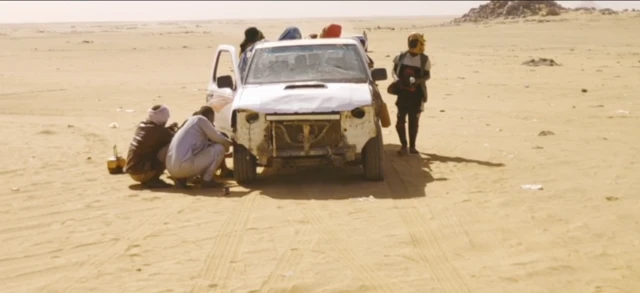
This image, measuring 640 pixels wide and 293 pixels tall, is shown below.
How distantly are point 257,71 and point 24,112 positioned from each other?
9621 mm

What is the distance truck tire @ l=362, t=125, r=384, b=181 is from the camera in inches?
395

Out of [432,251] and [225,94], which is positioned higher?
[225,94]

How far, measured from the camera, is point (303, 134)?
32.1 ft

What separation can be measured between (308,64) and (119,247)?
13.6 feet

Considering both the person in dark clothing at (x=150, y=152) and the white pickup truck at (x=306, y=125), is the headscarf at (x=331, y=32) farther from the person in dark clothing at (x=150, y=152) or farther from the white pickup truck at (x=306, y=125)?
the person in dark clothing at (x=150, y=152)

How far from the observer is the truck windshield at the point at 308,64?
10.7 metres

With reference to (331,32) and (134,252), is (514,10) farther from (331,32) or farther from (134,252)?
(134,252)

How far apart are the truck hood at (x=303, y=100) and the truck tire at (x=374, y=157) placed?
1.52 ft

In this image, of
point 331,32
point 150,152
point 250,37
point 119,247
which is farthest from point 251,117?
point 331,32

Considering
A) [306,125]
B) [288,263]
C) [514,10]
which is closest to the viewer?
[288,263]

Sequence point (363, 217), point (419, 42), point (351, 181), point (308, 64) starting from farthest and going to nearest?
1. point (419, 42)
2. point (308, 64)
3. point (351, 181)
4. point (363, 217)

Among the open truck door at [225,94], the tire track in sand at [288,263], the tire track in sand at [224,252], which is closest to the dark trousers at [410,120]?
the open truck door at [225,94]

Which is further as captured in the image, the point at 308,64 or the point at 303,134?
the point at 308,64

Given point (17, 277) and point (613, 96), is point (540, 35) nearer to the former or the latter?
point (613, 96)
